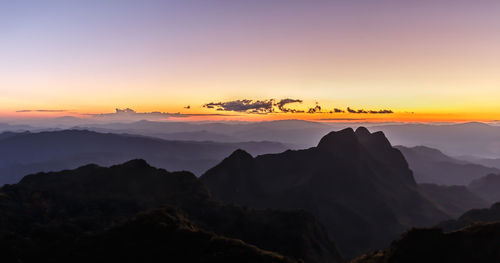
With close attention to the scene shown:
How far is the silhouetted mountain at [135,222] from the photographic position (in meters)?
60.6

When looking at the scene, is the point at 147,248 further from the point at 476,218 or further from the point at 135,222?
the point at 476,218

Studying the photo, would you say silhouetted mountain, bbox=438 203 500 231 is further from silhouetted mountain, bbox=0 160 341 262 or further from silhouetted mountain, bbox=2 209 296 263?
silhouetted mountain, bbox=2 209 296 263

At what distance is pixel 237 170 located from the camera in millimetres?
193625

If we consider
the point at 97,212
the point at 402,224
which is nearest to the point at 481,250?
the point at 97,212

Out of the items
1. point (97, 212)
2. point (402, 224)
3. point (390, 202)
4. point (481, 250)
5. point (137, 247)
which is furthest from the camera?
point (390, 202)

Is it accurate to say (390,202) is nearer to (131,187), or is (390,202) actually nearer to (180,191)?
(180,191)

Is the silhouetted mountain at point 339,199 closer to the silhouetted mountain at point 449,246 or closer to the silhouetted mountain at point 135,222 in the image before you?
the silhouetted mountain at point 135,222

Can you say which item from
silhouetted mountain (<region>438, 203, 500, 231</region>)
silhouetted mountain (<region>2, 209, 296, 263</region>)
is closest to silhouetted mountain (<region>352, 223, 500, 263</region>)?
silhouetted mountain (<region>2, 209, 296, 263</region>)

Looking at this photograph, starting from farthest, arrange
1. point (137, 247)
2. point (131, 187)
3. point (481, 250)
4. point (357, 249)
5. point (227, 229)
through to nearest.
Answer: point (357, 249)
point (131, 187)
point (227, 229)
point (137, 247)
point (481, 250)

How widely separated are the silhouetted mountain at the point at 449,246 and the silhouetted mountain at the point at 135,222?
864 inches

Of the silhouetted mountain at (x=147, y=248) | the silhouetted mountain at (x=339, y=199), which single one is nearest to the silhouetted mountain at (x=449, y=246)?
the silhouetted mountain at (x=147, y=248)

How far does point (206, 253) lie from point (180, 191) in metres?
60.1

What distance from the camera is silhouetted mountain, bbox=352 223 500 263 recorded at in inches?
2237

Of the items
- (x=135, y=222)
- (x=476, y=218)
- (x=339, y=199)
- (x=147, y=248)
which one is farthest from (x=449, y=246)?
(x=339, y=199)
